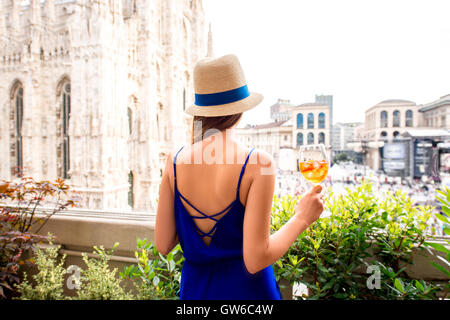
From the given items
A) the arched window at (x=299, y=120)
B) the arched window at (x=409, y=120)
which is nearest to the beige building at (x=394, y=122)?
the arched window at (x=409, y=120)

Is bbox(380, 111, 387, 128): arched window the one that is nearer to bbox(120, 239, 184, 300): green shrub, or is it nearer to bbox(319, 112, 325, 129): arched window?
bbox(319, 112, 325, 129): arched window

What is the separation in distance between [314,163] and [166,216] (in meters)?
0.45

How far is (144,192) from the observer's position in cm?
1198

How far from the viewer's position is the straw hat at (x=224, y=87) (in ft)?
2.25

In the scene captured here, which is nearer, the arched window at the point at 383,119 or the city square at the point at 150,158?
the city square at the point at 150,158

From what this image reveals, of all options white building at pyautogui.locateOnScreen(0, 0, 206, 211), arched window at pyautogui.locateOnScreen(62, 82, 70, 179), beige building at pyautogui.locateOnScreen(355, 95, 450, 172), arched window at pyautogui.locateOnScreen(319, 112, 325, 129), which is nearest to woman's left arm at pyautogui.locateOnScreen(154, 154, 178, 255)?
arched window at pyautogui.locateOnScreen(319, 112, 325, 129)

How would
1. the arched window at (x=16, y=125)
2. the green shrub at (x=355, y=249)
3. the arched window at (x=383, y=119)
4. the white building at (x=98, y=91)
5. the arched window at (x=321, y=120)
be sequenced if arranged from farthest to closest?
1. the arched window at (x=16, y=125)
2. the white building at (x=98, y=91)
3. the arched window at (x=383, y=119)
4. the arched window at (x=321, y=120)
5. the green shrub at (x=355, y=249)

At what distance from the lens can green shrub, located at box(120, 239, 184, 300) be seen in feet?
4.09

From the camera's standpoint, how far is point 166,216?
0.80 metres

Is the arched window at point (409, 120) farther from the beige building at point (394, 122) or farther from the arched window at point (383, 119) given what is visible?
the arched window at point (383, 119)

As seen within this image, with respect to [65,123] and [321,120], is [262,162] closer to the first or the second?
[321,120]

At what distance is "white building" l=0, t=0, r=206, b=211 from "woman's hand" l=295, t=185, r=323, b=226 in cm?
943

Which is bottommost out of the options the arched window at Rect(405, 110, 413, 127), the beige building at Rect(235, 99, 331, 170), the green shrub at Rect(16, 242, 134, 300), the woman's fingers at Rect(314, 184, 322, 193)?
the green shrub at Rect(16, 242, 134, 300)

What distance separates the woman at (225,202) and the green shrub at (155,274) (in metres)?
0.54
